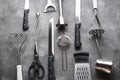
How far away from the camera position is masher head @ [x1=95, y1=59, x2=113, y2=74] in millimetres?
1333

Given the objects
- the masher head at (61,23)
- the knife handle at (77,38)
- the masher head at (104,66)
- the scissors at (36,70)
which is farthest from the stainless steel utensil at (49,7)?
the masher head at (104,66)

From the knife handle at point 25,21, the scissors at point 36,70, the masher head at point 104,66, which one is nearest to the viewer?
the masher head at point 104,66

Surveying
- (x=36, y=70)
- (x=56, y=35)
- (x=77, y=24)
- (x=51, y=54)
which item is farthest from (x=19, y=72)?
(x=77, y=24)

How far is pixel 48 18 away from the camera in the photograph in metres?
1.59

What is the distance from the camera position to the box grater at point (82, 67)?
1.34m

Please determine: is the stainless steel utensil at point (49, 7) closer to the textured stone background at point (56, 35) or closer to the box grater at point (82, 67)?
the textured stone background at point (56, 35)

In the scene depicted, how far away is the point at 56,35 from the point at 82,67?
11.9 inches

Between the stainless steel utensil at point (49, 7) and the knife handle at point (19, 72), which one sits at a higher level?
the stainless steel utensil at point (49, 7)

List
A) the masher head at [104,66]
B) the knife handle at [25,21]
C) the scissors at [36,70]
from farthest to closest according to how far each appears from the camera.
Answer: the knife handle at [25,21] → the scissors at [36,70] → the masher head at [104,66]

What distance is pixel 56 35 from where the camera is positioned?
1533 millimetres

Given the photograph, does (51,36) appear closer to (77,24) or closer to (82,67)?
(77,24)

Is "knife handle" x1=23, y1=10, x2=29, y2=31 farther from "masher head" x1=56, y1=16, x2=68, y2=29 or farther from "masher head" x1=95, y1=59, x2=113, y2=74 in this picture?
"masher head" x1=95, y1=59, x2=113, y2=74

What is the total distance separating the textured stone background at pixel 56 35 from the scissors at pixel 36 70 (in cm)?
4

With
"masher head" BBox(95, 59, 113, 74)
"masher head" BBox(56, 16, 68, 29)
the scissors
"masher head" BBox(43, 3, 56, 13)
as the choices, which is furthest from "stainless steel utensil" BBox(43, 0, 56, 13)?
"masher head" BBox(95, 59, 113, 74)
